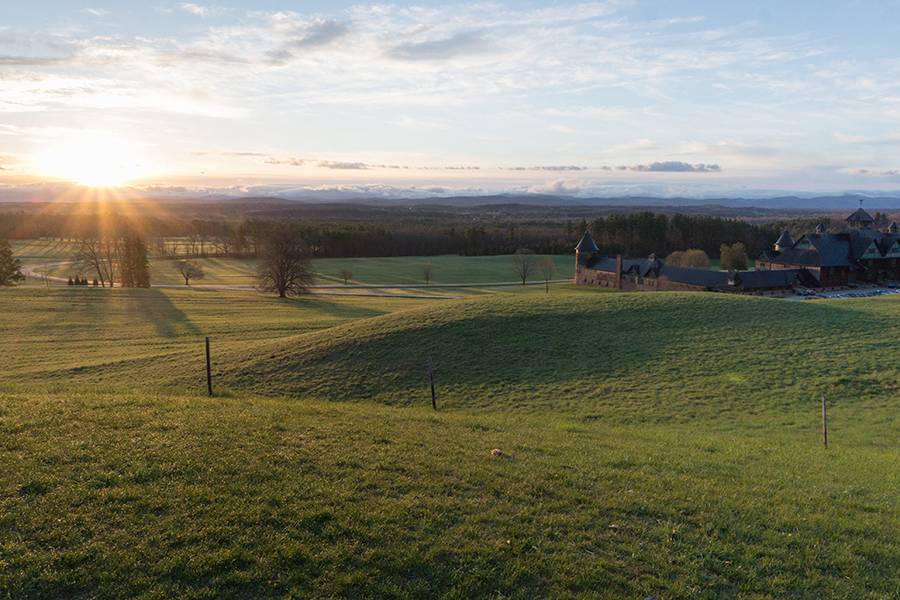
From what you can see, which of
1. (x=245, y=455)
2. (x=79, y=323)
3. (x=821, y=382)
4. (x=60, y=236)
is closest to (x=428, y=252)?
(x=79, y=323)

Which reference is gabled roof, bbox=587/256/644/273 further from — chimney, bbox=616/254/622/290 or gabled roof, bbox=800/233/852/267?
gabled roof, bbox=800/233/852/267

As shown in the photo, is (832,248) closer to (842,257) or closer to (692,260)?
(842,257)

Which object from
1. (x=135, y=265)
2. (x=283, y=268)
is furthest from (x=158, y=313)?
(x=135, y=265)

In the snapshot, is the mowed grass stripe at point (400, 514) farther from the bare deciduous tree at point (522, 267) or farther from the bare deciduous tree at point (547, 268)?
the bare deciduous tree at point (547, 268)

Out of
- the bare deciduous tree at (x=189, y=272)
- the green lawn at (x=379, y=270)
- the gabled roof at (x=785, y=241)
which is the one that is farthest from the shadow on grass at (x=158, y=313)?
the gabled roof at (x=785, y=241)

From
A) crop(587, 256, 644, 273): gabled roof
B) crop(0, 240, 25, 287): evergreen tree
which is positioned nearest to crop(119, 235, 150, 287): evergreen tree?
crop(0, 240, 25, 287): evergreen tree

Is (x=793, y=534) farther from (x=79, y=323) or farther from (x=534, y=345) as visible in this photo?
(x=79, y=323)

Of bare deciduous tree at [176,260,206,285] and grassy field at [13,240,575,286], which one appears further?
grassy field at [13,240,575,286]
